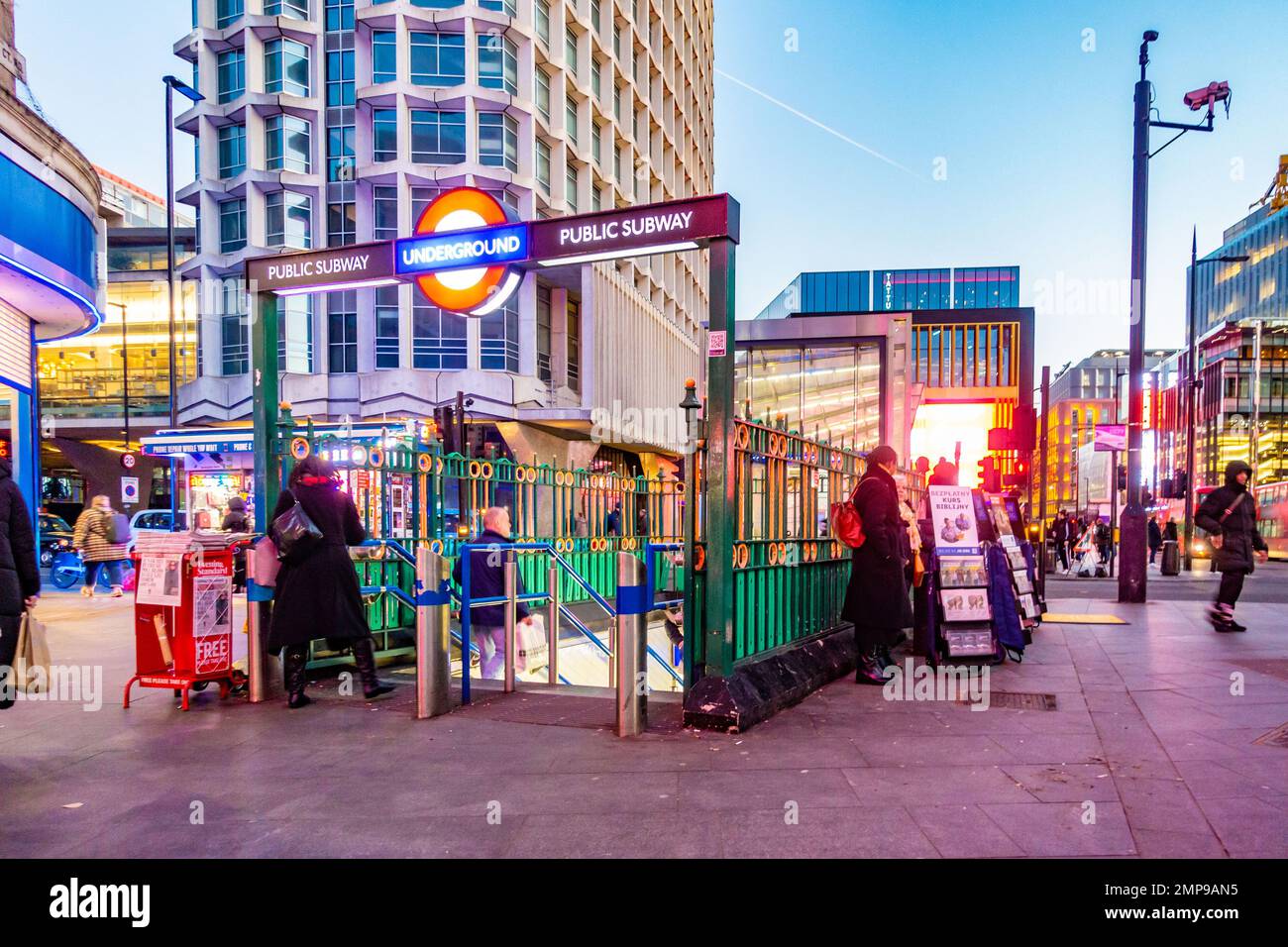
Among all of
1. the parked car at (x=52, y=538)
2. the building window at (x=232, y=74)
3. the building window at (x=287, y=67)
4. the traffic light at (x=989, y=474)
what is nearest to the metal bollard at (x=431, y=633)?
the traffic light at (x=989, y=474)

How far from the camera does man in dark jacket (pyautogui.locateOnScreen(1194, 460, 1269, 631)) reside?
32.5 feet

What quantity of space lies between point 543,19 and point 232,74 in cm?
1048

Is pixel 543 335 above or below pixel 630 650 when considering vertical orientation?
above

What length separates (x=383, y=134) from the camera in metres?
27.0

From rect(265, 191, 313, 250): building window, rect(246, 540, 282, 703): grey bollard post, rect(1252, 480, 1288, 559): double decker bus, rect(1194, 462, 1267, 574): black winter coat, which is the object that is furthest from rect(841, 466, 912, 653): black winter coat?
rect(1252, 480, 1288, 559): double decker bus

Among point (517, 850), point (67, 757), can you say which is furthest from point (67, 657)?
point (517, 850)

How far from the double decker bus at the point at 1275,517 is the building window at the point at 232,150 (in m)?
41.3

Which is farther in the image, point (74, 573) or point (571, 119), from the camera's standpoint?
point (571, 119)

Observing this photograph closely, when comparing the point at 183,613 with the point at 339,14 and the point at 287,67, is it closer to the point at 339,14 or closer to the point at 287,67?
the point at 287,67

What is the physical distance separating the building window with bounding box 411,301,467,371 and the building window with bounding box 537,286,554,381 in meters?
3.30

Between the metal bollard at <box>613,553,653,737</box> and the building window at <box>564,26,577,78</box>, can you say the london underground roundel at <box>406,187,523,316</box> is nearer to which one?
the metal bollard at <box>613,553,653,737</box>

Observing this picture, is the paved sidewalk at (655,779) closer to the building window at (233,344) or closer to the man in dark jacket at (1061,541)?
the man in dark jacket at (1061,541)

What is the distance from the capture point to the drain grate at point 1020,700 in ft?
21.4

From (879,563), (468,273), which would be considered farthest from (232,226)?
(879,563)
